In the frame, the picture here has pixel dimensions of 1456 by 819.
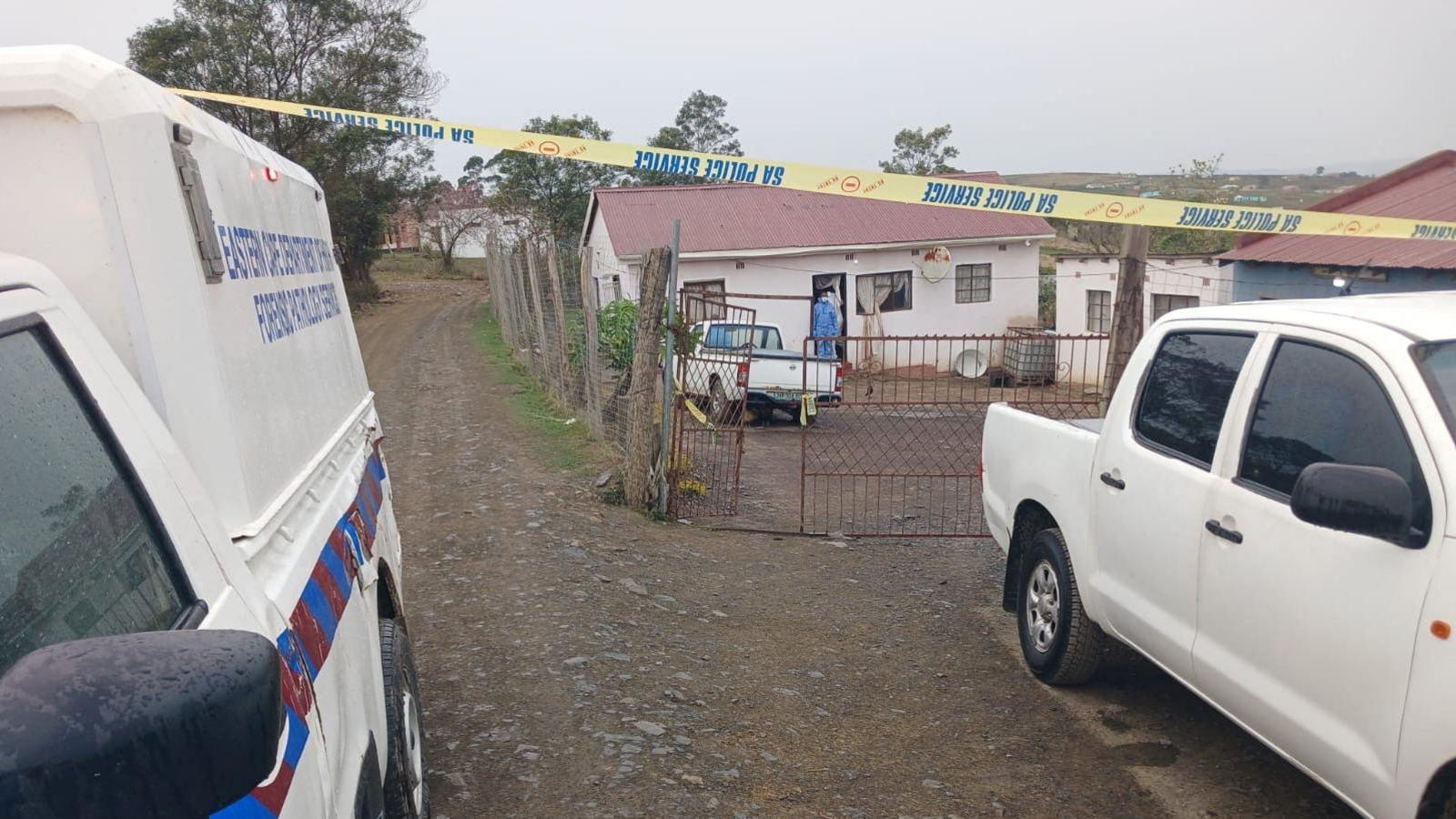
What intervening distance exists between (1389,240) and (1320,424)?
1133 cm

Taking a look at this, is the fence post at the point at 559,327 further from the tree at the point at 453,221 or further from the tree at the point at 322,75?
the tree at the point at 453,221

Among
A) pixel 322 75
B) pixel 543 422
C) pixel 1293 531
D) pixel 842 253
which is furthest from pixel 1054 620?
pixel 322 75

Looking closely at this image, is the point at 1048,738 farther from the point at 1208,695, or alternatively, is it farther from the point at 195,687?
the point at 195,687

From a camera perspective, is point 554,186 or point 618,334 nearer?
point 618,334

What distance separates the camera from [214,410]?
213cm

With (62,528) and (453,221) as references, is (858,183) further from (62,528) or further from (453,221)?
(453,221)

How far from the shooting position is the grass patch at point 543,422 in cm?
1064

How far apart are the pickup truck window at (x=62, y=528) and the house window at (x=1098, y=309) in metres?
21.8

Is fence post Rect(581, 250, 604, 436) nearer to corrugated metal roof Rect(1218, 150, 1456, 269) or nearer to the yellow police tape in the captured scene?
the yellow police tape

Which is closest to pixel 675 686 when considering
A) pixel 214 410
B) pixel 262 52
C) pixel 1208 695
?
pixel 1208 695

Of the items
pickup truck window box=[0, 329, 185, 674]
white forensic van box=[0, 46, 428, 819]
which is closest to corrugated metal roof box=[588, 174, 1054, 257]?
white forensic van box=[0, 46, 428, 819]

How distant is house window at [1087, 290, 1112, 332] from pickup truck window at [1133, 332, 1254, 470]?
1818 centimetres

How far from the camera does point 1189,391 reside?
4172 millimetres

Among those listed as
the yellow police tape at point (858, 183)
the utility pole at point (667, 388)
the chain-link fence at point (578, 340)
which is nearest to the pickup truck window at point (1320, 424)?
the yellow police tape at point (858, 183)
